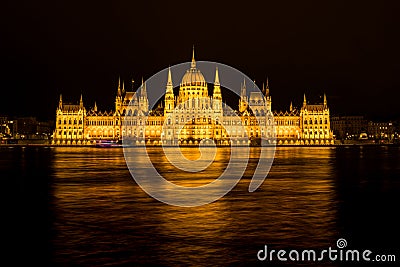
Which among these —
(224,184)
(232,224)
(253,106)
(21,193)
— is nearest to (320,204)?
(232,224)

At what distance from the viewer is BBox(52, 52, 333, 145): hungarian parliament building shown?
17050 cm

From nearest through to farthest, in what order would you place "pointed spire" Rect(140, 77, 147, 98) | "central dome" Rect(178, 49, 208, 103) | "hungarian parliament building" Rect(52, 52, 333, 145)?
"hungarian parliament building" Rect(52, 52, 333, 145) → "central dome" Rect(178, 49, 208, 103) → "pointed spire" Rect(140, 77, 147, 98)

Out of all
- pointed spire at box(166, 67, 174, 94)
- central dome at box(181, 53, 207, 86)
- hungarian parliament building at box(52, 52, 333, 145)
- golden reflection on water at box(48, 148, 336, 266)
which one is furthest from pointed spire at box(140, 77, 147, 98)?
golden reflection on water at box(48, 148, 336, 266)

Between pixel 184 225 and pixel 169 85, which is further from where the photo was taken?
pixel 169 85

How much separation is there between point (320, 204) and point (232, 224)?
564 centimetres

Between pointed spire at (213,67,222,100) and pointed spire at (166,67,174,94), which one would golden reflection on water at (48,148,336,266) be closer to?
pointed spire at (213,67,222,100)

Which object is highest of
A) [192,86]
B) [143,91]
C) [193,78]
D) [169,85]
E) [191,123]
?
[193,78]

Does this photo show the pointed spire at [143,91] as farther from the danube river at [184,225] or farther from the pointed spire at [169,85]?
the danube river at [184,225]

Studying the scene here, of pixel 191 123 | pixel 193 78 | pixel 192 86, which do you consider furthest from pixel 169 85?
pixel 191 123

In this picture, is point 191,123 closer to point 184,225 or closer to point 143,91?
point 143,91

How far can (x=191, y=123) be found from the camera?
17088 centimetres

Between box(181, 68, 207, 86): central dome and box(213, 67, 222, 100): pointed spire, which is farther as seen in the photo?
box(181, 68, 207, 86): central dome

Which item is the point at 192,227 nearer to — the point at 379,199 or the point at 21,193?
the point at 379,199

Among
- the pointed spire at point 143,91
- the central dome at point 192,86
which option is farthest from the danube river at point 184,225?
the pointed spire at point 143,91
